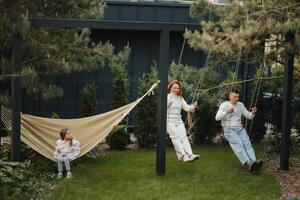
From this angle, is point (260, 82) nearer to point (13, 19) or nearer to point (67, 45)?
point (67, 45)

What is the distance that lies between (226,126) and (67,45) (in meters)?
2.65

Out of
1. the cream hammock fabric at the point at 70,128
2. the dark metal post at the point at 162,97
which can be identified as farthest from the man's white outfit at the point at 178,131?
the cream hammock fabric at the point at 70,128

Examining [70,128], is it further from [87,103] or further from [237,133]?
[237,133]

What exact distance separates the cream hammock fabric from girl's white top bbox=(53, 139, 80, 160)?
0.20 meters

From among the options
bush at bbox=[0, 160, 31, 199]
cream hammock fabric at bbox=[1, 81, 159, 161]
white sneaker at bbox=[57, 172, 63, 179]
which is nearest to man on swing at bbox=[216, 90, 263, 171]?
cream hammock fabric at bbox=[1, 81, 159, 161]

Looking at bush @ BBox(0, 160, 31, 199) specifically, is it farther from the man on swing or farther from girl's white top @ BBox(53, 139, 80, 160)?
the man on swing

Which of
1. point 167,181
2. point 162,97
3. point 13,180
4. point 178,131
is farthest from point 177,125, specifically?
point 13,180

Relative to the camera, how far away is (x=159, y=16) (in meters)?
12.6

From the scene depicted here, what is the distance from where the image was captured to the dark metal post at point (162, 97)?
7453mm

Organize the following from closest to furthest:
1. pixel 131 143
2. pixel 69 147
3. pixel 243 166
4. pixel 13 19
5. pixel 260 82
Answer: pixel 13 19 → pixel 69 147 → pixel 243 166 → pixel 260 82 → pixel 131 143

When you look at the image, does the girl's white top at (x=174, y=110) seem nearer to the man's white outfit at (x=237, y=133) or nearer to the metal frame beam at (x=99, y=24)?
the man's white outfit at (x=237, y=133)

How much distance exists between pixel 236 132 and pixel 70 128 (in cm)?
247

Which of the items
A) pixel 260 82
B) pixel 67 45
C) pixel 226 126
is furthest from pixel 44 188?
pixel 260 82

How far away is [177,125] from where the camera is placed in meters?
8.16
